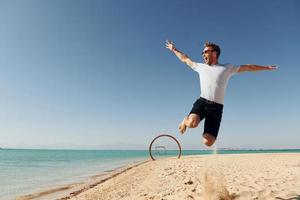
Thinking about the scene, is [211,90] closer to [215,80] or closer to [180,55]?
[215,80]

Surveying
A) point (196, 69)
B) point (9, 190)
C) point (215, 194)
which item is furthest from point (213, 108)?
point (9, 190)

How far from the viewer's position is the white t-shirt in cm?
635

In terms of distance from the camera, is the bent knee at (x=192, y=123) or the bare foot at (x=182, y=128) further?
the bare foot at (x=182, y=128)

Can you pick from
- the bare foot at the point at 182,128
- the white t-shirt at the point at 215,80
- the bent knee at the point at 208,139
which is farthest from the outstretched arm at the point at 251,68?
the bare foot at the point at 182,128

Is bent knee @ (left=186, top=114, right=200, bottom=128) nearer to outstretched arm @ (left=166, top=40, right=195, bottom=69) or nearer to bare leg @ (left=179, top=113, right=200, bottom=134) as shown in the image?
bare leg @ (left=179, top=113, right=200, bottom=134)

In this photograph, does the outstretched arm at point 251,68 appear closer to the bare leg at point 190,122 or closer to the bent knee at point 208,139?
the bare leg at point 190,122

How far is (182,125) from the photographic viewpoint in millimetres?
6730

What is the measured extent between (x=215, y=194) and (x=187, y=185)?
6.58 feet

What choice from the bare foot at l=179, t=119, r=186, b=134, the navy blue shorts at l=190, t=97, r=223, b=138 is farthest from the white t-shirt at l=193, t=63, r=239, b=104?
the bare foot at l=179, t=119, r=186, b=134

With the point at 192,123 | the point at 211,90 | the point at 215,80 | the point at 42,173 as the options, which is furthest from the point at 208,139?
the point at 42,173

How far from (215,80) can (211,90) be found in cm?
25

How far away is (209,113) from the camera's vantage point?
21.4ft

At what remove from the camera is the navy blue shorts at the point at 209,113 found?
6449mm

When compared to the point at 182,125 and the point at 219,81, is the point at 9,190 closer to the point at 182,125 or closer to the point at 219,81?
the point at 182,125
